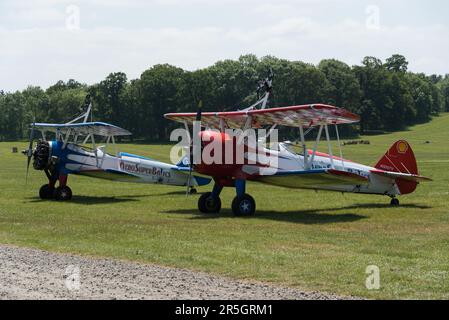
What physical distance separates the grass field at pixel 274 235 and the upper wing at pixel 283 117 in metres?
2.81

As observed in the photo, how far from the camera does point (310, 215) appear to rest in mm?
19484

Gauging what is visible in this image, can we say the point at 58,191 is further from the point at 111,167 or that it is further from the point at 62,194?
the point at 111,167

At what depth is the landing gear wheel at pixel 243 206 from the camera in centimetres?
1914

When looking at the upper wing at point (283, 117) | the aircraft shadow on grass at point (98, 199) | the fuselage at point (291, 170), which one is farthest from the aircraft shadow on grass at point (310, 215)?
the aircraft shadow on grass at point (98, 199)

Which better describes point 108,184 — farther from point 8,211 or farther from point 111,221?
point 111,221

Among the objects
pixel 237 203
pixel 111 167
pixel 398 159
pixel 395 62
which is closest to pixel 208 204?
pixel 237 203

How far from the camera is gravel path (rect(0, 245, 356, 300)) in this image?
8.59 m

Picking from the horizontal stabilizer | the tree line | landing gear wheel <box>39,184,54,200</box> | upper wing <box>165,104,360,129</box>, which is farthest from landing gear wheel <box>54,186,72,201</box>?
the tree line

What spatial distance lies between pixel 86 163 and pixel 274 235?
12.7 m

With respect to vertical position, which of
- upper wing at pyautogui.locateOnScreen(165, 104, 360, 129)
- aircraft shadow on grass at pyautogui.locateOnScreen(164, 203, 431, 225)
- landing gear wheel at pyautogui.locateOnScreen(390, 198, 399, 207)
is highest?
upper wing at pyautogui.locateOnScreen(165, 104, 360, 129)

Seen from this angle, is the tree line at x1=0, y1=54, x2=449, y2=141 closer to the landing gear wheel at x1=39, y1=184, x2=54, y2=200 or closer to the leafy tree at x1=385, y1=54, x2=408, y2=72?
the leafy tree at x1=385, y1=54, x2=408, y2=72

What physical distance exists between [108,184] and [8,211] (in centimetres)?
1226

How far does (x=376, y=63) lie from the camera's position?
14575 centimetres
